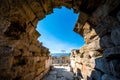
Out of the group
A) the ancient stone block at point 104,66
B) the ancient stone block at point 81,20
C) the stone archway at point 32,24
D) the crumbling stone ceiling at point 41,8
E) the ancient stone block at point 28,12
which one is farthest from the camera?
the ancient stone block at point 81,20

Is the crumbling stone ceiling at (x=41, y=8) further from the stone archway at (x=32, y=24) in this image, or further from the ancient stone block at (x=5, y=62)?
the ancient stone block at (x=5, y=62)

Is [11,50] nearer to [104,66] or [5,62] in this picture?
[5,62]

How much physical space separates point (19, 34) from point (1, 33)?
0.61 m

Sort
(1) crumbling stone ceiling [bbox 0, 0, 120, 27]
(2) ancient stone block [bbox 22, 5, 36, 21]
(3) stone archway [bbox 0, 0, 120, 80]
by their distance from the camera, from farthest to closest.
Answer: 1. (2) ancient stone block [bbox 22, 5, 36, 21]
2. (1) crumbling stone ceiling [bbox 0, 0, 120, 27]
3. (3) stone archway [bbox 0, 0, 120, 80]

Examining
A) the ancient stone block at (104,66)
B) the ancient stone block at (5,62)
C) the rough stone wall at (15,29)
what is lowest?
the ancient stone block at (104,66)

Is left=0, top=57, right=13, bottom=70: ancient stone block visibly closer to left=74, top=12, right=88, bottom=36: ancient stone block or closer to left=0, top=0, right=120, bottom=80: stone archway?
left=0, top=0, right=120, bottom=80: stone archway

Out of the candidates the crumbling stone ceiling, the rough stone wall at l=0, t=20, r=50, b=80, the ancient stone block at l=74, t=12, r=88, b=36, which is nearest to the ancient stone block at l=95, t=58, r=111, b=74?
the crumbling stone ceiling

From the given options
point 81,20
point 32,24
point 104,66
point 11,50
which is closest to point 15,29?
point 11,50

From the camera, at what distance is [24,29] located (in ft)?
11.3

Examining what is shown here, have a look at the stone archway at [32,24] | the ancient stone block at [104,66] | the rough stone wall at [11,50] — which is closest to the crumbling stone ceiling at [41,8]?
the stone archway at [32,24]

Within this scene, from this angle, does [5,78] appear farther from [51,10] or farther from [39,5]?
[51,10]

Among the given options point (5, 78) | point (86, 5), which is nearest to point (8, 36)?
point (5, 78)

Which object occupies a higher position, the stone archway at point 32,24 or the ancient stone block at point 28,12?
the ancient stone block at point 28,12

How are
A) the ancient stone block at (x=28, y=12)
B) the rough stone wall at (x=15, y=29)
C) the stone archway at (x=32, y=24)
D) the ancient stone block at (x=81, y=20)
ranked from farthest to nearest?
the ancient stone block at (x=81, y=20), the ancient stone block at (x=28, y=12), the rough stone wall at (x=15, y=29), the stone archway at (x=32, y=24)
